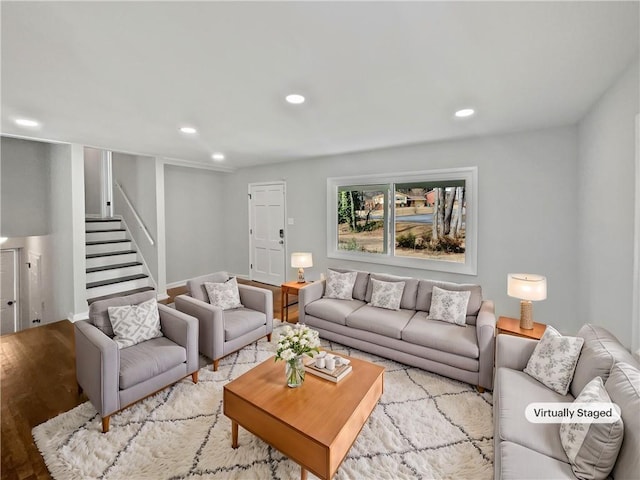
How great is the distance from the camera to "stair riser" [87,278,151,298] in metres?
4.47

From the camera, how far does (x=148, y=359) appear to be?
2281 millimetres

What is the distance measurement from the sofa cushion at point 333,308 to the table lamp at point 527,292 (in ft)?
5.30

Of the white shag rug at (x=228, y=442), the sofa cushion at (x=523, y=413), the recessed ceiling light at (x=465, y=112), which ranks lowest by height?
the white shag rug at (x=228, y=442)

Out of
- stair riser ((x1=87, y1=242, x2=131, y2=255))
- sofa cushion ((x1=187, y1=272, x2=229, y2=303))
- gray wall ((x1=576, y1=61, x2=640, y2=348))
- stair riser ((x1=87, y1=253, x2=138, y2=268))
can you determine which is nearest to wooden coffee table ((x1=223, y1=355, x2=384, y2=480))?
sofa cushion ((x1=187, y1=272, x2=229, y2=303))

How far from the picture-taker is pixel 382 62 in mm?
1837

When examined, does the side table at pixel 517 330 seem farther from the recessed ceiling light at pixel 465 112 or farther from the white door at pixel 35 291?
the white door at pixel 35 291

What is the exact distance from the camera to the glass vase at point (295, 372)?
6.56 feet

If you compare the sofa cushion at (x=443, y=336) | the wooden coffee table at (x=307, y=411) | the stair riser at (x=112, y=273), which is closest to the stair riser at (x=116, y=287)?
the stair riser at (x=112, y=273)

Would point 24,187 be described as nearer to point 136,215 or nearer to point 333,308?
point 136,215

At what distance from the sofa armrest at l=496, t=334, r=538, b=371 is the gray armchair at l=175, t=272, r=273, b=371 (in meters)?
2.29

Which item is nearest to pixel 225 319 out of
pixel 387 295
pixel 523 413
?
pixel 387 295

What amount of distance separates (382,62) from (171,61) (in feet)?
4.34

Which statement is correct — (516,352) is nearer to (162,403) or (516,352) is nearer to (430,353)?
(430,353)

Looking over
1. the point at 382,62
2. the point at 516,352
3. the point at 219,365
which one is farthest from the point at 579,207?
the point at 219,365
